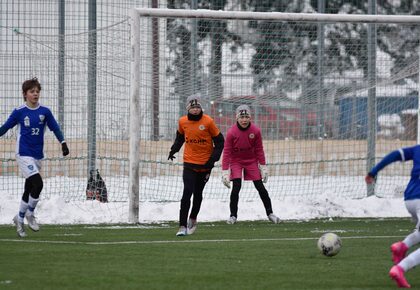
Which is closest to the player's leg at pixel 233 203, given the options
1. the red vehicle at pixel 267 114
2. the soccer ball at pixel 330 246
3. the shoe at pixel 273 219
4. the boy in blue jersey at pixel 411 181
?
the shoe at pixel 273 219

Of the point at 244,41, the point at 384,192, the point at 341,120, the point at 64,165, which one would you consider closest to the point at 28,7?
the point at 64,165

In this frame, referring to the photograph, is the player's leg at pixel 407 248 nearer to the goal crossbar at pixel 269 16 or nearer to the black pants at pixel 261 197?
the black pants at pixel 261 197

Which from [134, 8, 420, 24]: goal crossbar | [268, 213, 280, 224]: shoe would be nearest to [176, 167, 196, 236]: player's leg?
[268, 213, 280, 224]: shoe

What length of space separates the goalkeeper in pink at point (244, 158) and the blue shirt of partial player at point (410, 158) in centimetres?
754

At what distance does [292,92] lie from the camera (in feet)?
66.8

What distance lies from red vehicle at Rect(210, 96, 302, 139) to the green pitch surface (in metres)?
4.74

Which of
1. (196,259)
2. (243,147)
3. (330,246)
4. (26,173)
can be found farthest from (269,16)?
(196,259)

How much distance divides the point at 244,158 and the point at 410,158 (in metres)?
8.06

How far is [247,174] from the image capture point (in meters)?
17.3

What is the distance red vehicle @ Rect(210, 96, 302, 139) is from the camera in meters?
20.2

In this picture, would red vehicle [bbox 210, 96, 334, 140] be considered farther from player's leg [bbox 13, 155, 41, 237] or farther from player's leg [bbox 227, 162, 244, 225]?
player's leg [bbox 13, 155, 41, 237]

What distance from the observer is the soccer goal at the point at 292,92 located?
19.0m

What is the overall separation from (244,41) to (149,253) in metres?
9.25

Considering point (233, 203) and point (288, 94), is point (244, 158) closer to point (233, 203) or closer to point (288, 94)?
point (233, 203)
